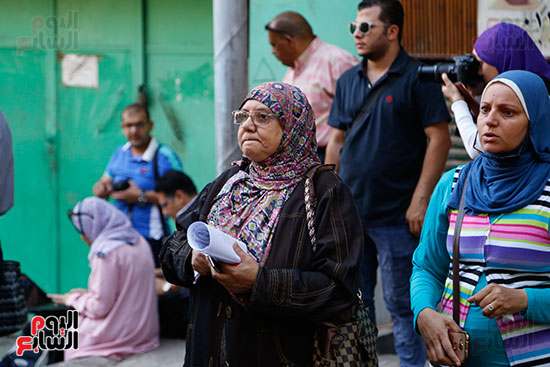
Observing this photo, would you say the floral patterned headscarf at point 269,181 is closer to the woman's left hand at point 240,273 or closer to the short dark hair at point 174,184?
the woman's left hand at point 240,273

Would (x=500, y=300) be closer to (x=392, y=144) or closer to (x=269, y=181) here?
(x=269, y=181)

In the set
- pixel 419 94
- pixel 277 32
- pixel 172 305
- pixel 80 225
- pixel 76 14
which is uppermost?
pixel 76 14

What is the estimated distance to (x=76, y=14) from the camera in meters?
6.85

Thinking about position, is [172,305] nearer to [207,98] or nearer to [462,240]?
[207,98]

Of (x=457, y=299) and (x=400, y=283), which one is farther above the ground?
(x=457, y=299)

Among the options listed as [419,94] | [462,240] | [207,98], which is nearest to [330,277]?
[462,240]

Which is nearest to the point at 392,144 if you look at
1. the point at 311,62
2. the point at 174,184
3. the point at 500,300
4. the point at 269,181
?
the point at 311,62

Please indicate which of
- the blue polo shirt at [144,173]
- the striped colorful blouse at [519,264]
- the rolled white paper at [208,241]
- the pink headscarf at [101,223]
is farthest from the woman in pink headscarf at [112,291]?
the striped colorful blouse at [519,264]

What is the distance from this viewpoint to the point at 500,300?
7.40 ft

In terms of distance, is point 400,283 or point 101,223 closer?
point 400,283

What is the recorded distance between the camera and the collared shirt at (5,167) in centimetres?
414

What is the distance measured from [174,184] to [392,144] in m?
2.10

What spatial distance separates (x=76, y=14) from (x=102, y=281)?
9.90 ft

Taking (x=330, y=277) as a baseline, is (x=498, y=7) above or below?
above
